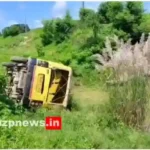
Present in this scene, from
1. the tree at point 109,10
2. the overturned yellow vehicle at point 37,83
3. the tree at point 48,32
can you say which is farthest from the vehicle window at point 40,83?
the tree at point 48,32

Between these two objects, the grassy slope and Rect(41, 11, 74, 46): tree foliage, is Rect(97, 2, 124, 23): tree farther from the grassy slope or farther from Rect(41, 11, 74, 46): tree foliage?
the grassy slope

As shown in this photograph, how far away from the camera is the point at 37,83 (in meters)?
7.63

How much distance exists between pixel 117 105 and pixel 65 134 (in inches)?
48.1

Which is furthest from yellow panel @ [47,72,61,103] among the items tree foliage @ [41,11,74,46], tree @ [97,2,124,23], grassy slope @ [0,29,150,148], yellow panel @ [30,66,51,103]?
tree foliage @ [41,11,74,46]

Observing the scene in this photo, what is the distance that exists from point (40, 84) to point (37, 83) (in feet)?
0.20

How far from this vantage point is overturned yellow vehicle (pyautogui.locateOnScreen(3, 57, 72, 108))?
7.50 metres

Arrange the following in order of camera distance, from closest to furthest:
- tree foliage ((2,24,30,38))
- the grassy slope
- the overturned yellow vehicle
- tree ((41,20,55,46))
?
1. the grassy slope
2. the overturned yellow vehicle
3. tree ((41,20,55,46))
4. tree foliage ((2,24,30,38))

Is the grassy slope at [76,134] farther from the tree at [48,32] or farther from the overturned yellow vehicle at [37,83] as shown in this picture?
the tree at [48,32]

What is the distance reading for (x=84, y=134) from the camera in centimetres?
557

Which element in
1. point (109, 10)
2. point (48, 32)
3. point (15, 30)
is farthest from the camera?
point (15, 30)

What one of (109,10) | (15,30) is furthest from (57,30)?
(15,30)

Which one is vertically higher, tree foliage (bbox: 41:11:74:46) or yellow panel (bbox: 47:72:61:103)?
tree foliage (bbox: 41:11:74:46)

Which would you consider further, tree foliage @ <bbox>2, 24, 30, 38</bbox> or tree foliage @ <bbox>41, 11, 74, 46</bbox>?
tree foliage @ <bbox>2, 24, 30, 38</bbox>

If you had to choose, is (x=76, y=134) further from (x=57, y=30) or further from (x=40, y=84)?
(x=57, y=30)
